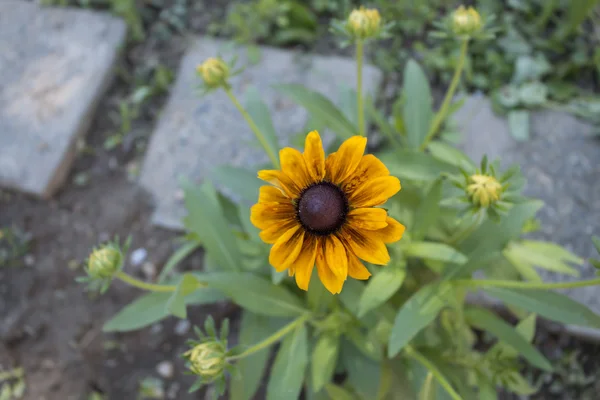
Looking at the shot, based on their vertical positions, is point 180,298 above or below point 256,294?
above

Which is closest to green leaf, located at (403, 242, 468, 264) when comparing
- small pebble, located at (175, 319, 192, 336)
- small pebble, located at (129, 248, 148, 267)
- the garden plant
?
the garden plant

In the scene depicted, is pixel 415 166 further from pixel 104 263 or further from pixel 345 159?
pixel 104 263

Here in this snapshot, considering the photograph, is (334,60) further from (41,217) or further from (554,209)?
(41,217)

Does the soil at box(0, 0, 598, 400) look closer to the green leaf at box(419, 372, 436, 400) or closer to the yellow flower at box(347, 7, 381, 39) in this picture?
the green leaf at box(419, 372, 436, 400)

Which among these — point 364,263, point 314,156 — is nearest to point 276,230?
point 314,156

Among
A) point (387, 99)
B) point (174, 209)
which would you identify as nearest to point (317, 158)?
point (174, 209)

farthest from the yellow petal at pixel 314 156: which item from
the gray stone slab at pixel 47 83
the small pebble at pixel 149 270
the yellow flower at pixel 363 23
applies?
the gray stone slab at pixel 47 83

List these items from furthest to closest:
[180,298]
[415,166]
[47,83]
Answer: [47,83]
[415,166]
[180,298]
